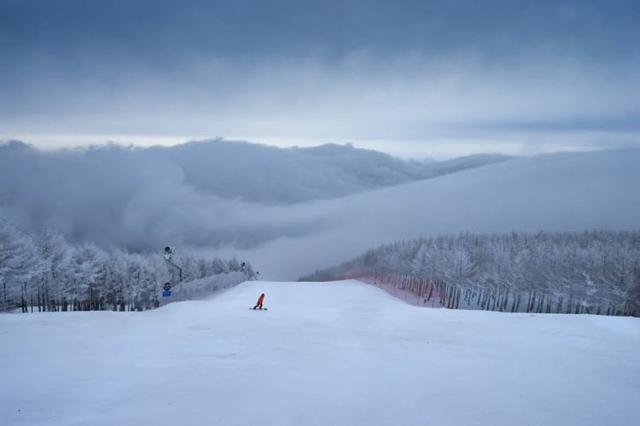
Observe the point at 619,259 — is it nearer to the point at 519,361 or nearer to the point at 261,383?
the point at 519,361

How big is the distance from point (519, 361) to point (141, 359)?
9.06 metres

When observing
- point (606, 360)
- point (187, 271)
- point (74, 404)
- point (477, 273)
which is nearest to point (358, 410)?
point (74, 404)

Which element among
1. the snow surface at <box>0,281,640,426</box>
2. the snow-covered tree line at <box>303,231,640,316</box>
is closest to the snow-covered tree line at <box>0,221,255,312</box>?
the snow surface at <box>0,281,640,426</box>

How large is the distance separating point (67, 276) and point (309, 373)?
142ft

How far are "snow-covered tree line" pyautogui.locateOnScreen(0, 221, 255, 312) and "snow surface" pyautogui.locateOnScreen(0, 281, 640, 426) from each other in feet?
55.1

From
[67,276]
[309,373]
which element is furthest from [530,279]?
[67,276]

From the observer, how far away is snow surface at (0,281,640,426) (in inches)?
241

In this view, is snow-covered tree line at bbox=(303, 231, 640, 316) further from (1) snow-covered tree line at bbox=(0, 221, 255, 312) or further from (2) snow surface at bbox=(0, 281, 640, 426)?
(2) snow surface at bbox=(0, 281, 640, 426)

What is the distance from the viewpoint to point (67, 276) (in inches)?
1599

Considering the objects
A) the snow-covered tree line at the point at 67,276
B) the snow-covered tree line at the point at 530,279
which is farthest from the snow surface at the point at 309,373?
the snow-covered tree line at the point at 530,279

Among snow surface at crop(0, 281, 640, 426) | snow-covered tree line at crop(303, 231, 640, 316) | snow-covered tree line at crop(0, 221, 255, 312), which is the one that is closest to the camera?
snow surface at crop(0, 281, 640, 426)

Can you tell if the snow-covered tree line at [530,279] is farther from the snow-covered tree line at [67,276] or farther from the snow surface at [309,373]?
the snow surface at [309,373]

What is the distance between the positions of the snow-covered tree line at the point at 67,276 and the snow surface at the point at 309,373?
1680 cm

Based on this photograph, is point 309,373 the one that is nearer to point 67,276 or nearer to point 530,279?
point 67,276
